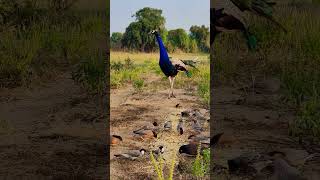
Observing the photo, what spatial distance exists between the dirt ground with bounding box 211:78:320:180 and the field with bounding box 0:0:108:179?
1.04 m

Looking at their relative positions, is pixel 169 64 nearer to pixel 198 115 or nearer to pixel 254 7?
pixel 198 115

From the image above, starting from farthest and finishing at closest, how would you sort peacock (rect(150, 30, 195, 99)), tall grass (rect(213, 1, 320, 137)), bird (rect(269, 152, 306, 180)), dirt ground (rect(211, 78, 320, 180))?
tall grass (rect(213, 1, 320, 137)), peacock (rect(150, 30, 195, 99)), dirt ground (rect(211, 78, 320, 180)), bird (rect(269, 152, 306, 180))

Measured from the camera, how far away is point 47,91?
5.05 m

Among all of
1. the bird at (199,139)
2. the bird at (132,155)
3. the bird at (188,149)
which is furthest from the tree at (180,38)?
the bird at (132,155)

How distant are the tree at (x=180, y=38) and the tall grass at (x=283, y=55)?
71 centimetres

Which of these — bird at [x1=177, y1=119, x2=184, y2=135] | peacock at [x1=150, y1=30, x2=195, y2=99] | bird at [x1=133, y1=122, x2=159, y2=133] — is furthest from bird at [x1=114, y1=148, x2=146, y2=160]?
peacock at [x1=150, y1=30, x2=195, y2=99]

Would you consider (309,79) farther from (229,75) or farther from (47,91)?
(47,91)

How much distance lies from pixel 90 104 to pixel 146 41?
86 centimetres

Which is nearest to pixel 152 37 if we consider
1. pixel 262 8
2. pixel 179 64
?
pixel 179 64

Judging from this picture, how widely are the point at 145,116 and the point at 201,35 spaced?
0.90 m

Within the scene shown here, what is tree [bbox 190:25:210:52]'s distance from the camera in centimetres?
446

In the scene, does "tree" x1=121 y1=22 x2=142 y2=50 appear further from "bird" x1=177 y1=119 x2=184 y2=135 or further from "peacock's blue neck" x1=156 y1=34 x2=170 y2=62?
"bird" x1=177 y1=119 x2=184 y2=135

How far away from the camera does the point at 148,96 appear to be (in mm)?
4957

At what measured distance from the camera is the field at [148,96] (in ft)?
14.5
